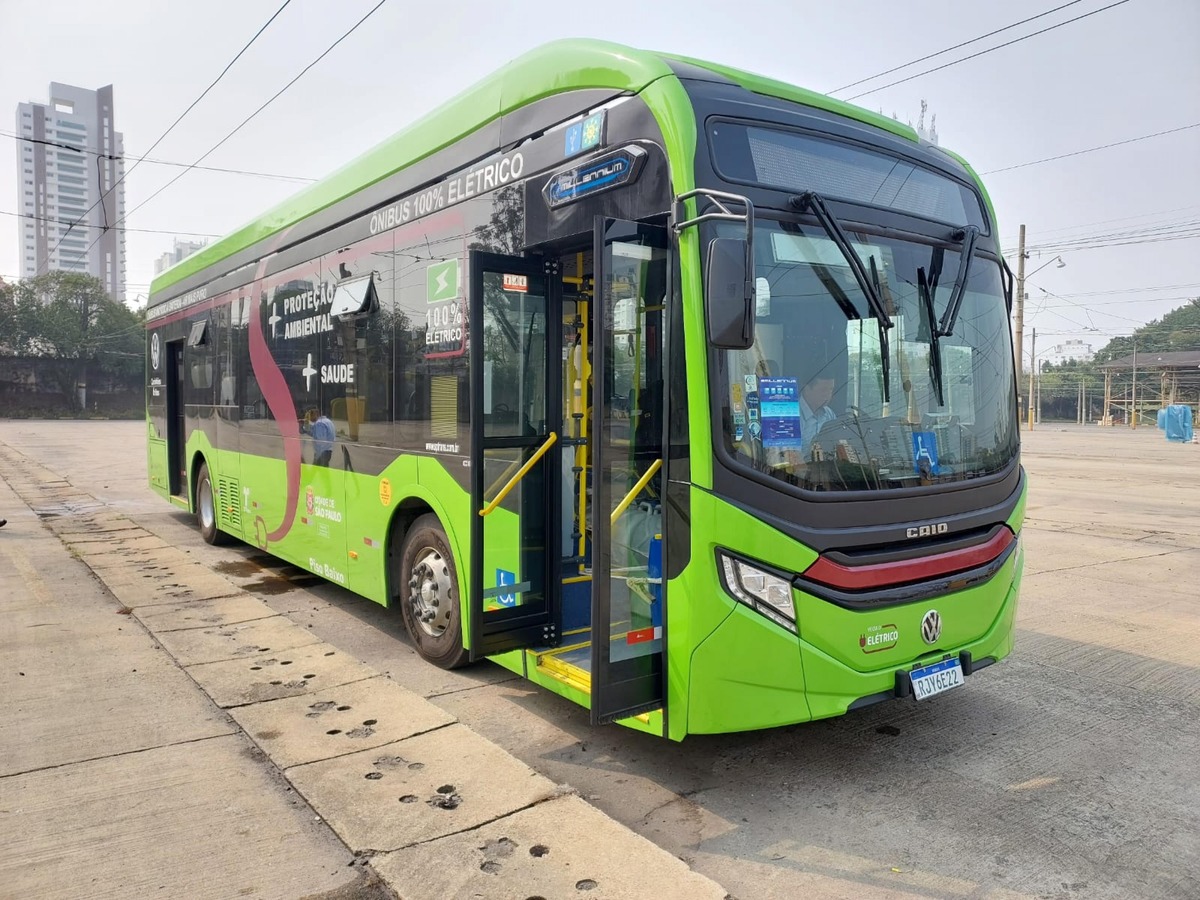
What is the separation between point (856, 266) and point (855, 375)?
49 cm

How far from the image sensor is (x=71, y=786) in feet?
13.0

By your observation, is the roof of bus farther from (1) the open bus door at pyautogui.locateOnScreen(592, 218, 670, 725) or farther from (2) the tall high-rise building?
(2) the tall high-rise building

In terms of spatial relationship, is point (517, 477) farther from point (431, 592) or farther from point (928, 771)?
point (928, 771)

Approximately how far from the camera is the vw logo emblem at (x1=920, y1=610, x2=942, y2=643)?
402 centimetres

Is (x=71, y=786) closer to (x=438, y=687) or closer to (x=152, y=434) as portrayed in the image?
(x=438, y=687)

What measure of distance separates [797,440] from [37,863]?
346 cm

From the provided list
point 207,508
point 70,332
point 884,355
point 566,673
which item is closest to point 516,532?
point 566,673

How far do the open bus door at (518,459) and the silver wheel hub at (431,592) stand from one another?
614mm

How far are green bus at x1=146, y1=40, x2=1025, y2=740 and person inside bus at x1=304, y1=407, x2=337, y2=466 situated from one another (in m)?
1.13

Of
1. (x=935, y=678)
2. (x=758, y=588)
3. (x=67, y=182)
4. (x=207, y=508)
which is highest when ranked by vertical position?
(x=67, y=182)

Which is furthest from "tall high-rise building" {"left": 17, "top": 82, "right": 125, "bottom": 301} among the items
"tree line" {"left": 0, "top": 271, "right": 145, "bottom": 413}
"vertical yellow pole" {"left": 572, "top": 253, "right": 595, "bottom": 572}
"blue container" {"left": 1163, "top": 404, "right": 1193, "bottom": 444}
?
"vertical yellow pole" {"left": 572, "top": 253, "right": 595, "bottom": 572}

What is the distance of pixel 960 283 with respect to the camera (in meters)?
4.32

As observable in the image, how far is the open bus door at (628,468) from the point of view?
12.3 feet

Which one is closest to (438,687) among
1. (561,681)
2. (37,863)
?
(561,681)
